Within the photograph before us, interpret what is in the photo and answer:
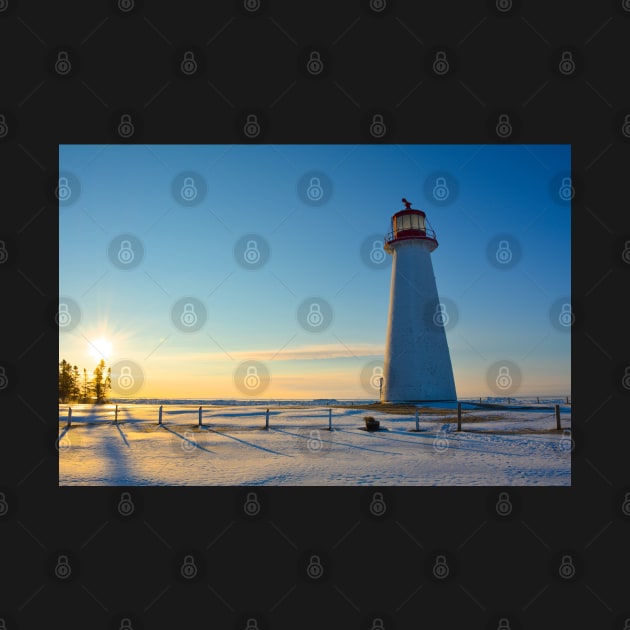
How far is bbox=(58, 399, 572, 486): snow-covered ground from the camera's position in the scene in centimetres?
837

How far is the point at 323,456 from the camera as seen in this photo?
35.4 feet

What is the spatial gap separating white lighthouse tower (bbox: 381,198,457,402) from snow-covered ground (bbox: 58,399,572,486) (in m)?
9.77

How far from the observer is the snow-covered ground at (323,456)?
8.37 metres

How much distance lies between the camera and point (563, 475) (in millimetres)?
8680

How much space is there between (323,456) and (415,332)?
17538mm
